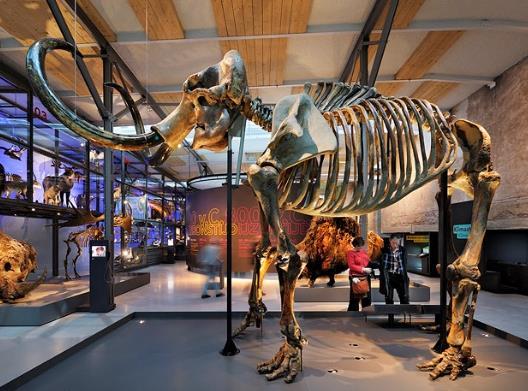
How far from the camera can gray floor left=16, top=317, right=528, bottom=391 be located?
10.1 ft

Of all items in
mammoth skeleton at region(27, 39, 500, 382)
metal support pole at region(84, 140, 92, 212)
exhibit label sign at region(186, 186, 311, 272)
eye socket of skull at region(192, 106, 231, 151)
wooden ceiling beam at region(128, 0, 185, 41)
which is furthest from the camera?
metal support pole at region(84, 140, 92, 212)

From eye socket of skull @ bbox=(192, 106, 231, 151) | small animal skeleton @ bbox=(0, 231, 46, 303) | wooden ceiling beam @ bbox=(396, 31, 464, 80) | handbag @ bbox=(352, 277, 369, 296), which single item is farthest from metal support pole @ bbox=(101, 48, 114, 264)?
wooden ceiling beam @ bbox=(396, 31, 464, 80)

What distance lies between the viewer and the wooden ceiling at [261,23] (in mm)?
5074

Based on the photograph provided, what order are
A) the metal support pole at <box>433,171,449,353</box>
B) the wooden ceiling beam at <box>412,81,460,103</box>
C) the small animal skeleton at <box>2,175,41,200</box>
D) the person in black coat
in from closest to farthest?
the metal support pole at <box>433,171,449,353</box> → the person in black coat → the small animal skeleton at <box>2,175,41,200</box> → the wooden ceiling beam at <box>412,81,460,103</box>

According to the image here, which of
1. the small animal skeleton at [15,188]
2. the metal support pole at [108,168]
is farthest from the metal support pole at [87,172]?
the metal support pole at [108,168]

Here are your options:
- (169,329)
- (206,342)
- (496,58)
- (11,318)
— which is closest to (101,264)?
(11,318)

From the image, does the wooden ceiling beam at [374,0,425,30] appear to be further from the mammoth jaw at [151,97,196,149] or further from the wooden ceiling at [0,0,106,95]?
the wooden ceiling at [0,0,106,95]

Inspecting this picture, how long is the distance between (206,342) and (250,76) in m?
5.04

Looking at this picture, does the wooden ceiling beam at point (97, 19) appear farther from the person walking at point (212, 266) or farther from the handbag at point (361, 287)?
the handbag at point (361, 287)

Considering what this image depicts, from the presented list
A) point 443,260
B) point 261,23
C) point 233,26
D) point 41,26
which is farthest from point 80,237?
point 443,260

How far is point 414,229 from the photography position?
11406mm

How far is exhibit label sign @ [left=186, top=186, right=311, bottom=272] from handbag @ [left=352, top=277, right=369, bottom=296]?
3.76 m

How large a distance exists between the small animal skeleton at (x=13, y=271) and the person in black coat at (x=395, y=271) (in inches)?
211

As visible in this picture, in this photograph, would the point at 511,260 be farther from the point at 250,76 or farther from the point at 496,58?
the point at 250,76
